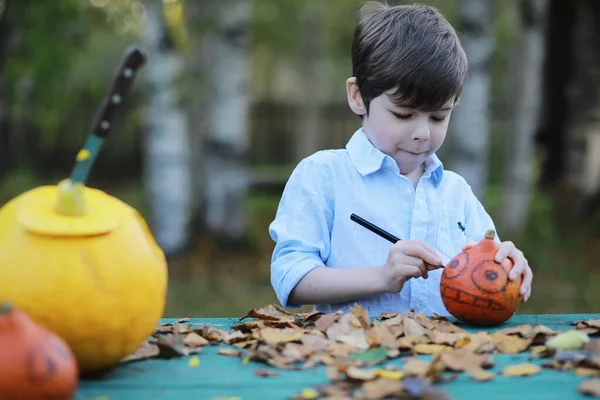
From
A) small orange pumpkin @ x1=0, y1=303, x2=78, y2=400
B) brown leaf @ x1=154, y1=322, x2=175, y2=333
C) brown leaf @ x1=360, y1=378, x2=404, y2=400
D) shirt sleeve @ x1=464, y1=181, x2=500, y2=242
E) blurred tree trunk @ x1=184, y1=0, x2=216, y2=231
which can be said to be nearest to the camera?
small orange pumpkin @ x1=0, y1=303, x2=78, y2=400

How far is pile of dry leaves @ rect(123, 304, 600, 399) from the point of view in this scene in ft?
5.74

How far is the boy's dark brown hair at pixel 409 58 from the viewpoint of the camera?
2631mm

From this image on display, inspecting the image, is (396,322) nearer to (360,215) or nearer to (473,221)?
(360,215)

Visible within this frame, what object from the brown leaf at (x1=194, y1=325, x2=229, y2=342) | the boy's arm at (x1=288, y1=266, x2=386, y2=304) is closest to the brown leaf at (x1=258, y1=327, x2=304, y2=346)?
the brown leaf at (x1=194, y1=325, x2=229, y2=342)

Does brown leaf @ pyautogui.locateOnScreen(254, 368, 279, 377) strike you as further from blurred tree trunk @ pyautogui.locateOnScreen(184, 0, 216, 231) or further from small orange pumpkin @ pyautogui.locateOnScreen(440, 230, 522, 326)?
blurred tree trunk @ pyautogui.locateOnScreen(184, 0, 216, 231)

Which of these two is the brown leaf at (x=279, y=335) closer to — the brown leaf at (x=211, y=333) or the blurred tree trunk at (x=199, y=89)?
the brown leaf at (x=211, y=333)

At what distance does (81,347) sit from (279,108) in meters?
20.3

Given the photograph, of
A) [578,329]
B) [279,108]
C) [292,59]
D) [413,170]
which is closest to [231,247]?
[413,170]

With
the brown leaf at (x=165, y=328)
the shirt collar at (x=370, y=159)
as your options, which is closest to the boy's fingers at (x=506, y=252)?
the shirt collar at (x=370, y=159)

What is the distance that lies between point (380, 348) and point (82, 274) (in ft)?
2.36

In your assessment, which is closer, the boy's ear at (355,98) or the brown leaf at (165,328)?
the brown leaf at (165,328)

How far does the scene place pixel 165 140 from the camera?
28.7 ft

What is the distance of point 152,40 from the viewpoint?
857 cm

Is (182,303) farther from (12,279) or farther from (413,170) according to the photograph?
(12,279)
